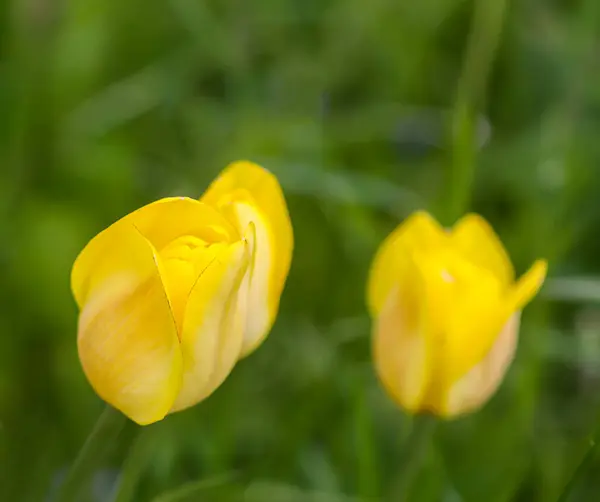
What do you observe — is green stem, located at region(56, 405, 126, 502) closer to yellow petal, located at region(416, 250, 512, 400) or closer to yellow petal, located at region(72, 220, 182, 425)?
yellow petal, located at region(72, 220, 182, 425)

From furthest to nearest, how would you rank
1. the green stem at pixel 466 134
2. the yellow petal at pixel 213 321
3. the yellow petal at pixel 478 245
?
the green stem at pixel 466 134 < the yellow petal at pixel 478 245 < the yellow petal at pixel 213 321

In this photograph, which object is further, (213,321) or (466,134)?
(466,134)

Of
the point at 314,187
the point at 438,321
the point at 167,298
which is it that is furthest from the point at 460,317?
the point at 314,187

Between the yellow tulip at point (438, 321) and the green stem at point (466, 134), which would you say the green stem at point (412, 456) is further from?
the green stem at point (466, 134)

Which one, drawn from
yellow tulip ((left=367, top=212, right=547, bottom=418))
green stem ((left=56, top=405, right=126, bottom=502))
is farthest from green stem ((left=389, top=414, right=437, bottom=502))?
green stem ((left=56, top=405, right=126, bottom=502))

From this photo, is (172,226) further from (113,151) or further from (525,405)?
(113,151)

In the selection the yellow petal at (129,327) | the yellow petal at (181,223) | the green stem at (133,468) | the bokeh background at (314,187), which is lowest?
the bokeh background at (314,187)

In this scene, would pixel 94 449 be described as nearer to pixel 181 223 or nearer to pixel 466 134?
pixel 181 223

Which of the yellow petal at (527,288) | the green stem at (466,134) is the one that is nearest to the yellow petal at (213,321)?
the yellow petal at (527,288)

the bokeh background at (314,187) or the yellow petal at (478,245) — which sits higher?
the yellow petal at (478,245)
